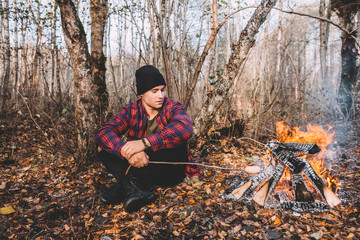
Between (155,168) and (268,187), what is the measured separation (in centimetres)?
121

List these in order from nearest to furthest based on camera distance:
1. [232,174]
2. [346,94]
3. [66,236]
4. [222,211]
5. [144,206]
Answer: [66,236], [222,211], [144,206], [232,174], [346,94]

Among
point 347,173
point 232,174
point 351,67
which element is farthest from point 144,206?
point 351,67

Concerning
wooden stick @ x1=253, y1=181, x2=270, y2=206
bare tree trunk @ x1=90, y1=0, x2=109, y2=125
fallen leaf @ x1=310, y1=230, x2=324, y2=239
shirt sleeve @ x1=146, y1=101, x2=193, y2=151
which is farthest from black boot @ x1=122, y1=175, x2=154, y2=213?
bare tree trunk @ x1=90, y1=0, x2=109, y2=125

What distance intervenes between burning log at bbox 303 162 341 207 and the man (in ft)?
4.06

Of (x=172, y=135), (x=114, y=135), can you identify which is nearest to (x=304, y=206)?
(x=172, y=135)

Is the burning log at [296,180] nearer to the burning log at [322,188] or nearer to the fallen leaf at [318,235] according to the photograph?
the burning log at [322,188]

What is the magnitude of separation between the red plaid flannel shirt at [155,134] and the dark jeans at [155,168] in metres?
0.14

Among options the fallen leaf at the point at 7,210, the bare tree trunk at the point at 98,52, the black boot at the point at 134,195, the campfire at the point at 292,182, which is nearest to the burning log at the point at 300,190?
the campfire at the point at 292,182

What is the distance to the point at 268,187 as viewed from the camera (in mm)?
2084

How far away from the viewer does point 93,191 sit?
102 inches

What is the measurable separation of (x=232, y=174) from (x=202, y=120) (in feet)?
3.95

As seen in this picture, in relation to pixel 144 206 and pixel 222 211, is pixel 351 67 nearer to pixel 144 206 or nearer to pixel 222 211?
pixel 222 211

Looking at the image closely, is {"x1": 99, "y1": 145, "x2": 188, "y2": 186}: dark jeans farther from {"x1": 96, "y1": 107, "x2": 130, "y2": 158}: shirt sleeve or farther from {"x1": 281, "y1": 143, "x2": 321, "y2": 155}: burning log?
{"x1": 281, "y1": 143, "x2": 321, "y2": 155}: burning log

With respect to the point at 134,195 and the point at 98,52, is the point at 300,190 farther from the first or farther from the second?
the point at 98,52
